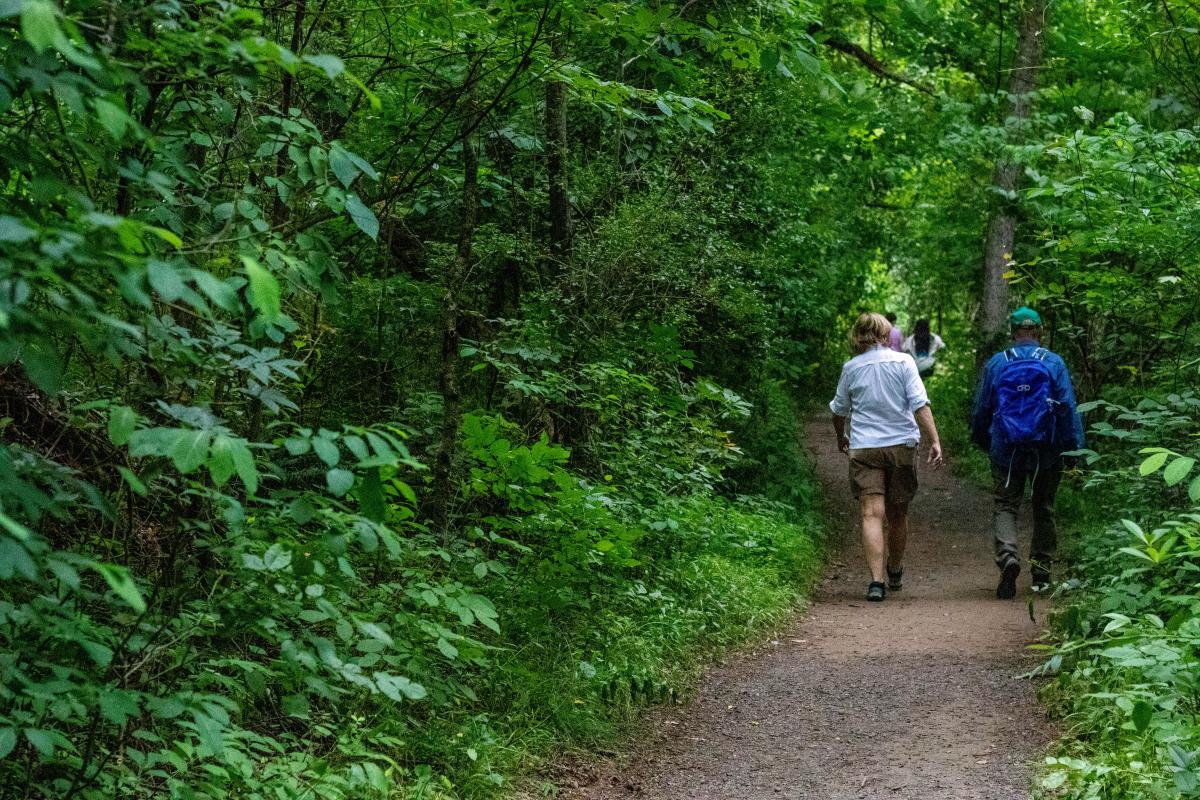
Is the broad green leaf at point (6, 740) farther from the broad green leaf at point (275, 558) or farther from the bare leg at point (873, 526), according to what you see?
the bare leg at point (873, 526)

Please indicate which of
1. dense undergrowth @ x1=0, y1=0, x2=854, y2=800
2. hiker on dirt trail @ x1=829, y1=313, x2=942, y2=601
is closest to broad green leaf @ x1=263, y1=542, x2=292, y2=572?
dense undergrowth @ x1=0, y1=0, x2=854, y2=800

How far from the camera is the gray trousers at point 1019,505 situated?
8.98m

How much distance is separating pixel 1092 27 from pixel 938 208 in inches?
221

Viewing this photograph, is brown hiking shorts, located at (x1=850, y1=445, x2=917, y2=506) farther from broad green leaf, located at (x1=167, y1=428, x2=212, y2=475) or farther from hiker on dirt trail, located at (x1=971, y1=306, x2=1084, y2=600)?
broad green leaf, located at (x1=167, y1=428, x2=212, y2=475)

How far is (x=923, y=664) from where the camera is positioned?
705 cm

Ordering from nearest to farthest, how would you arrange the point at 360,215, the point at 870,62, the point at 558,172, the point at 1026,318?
the point at 360,215
the point at 558,172
the point at 1026,318
the point at 870,62

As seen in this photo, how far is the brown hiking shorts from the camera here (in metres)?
9.18

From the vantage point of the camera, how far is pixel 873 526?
925 centimetres

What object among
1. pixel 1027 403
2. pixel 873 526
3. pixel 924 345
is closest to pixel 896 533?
pixel 873 526

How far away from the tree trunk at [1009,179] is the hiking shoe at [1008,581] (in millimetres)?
5407

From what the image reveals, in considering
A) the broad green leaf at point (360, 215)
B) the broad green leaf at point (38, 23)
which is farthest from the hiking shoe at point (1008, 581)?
the broad green leaf at point (38, 23)

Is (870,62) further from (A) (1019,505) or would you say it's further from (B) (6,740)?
(B) (6,740)

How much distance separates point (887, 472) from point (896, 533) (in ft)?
2.06

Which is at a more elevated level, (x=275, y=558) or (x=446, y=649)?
(x=275, y=558)
